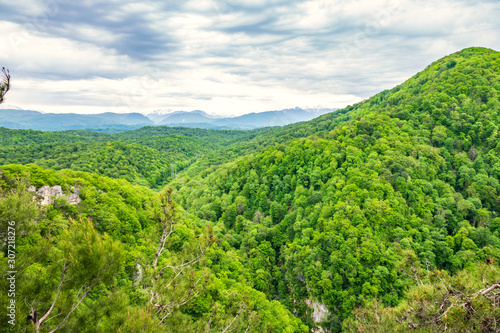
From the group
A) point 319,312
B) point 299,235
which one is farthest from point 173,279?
point 299,235

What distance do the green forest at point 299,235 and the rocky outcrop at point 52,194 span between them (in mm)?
575

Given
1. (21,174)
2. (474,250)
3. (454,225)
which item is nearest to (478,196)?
(454,225)

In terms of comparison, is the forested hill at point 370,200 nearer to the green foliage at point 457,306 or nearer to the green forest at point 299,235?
the green forest at point 299,235

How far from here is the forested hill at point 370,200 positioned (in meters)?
45.9

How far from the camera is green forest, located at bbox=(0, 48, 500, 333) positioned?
24.7ft

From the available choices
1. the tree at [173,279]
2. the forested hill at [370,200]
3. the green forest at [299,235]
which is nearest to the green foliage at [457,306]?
the green forest at [299,235]

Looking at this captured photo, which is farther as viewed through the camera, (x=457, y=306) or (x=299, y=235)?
(x=299, y=235)

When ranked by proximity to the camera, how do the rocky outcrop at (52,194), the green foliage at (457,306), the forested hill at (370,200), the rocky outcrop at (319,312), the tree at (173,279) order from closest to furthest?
1. the green foliage at (457,306)
2. the tree at (173,279)
3. the rocky outcrop at (52,194)
4. the rocky outcrop at (319,312)
5. the forested hill at (370,200)

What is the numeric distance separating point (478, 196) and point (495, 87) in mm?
47632

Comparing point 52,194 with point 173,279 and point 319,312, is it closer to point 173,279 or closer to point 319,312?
point 173,279

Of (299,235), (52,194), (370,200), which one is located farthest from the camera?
(299,235)

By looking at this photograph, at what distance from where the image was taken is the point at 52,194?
33406 millimetres

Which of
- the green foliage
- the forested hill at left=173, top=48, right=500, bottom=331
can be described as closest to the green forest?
the green foliage

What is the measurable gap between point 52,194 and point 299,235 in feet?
158
